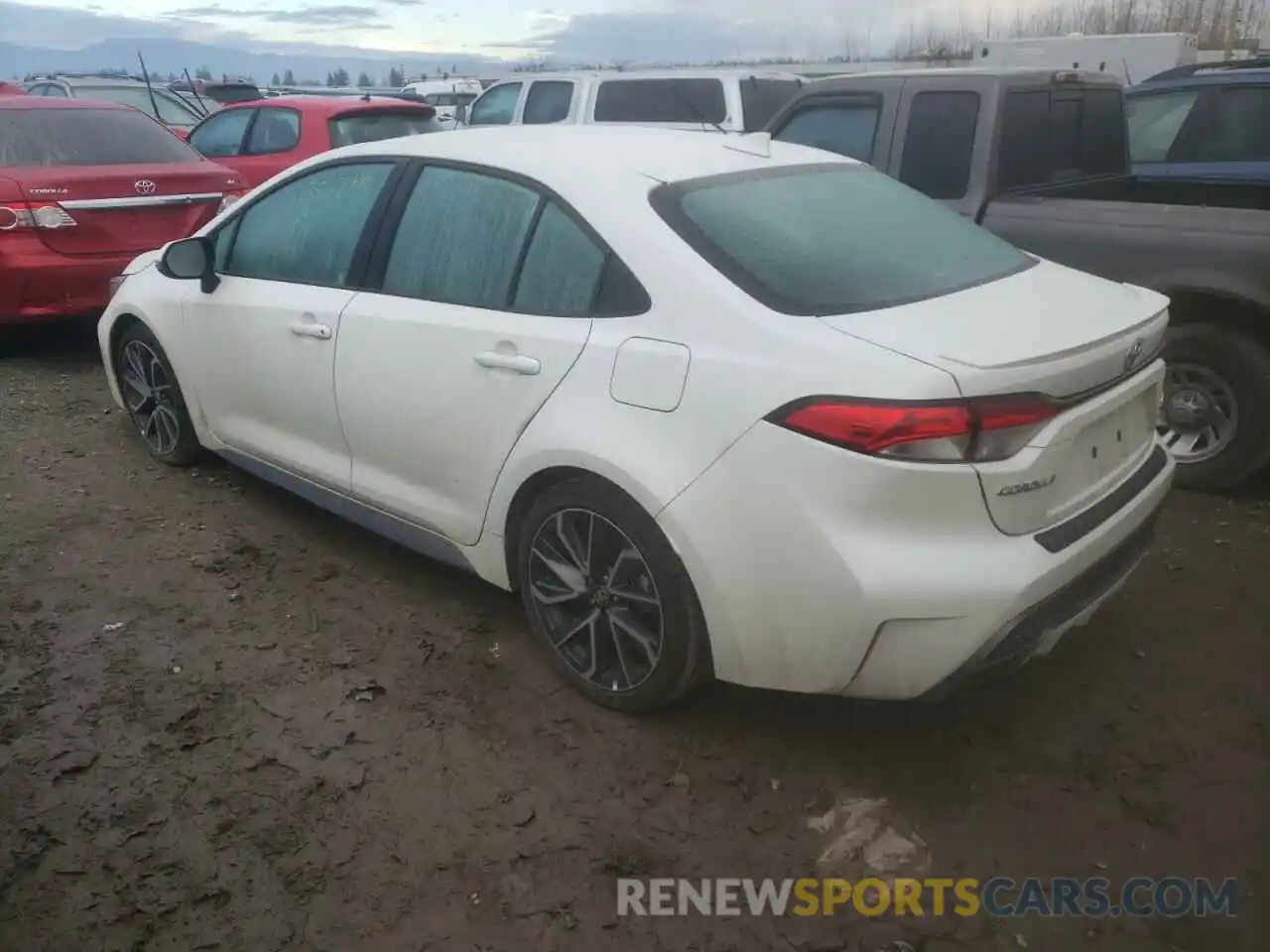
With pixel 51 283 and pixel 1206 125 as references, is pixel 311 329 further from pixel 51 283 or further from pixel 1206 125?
pixel 1206 125

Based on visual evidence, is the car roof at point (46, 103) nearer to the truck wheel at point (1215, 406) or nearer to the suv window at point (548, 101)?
the suv window at point (548, 101)

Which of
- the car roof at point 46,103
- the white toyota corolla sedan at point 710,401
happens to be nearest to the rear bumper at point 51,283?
the car roof at point 46,103

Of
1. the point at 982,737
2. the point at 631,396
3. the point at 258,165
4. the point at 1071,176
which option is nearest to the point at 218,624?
the point at 631,396

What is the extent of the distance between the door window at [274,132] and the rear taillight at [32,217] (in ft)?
10.8

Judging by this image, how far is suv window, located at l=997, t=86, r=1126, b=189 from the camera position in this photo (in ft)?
16.3

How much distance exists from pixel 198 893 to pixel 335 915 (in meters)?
0.34

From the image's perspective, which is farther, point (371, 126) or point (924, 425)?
point (371, 126)

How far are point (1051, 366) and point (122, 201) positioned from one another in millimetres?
5663

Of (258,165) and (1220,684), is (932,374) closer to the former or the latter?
(1220,684)

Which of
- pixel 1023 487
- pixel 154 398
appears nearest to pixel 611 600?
pixel 1023 487

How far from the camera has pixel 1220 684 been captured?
127 inches

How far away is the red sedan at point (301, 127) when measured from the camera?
899 centimetres

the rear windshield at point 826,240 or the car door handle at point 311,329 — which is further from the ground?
the rear windshield at point 826,240

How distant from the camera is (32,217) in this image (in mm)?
6004
